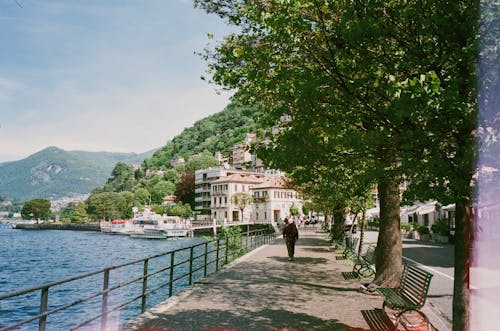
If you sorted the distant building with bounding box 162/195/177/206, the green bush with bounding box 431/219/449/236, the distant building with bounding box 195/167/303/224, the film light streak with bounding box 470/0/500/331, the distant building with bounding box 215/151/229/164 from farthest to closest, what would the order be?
the distant building with bounding box 215/151/229/164
the distant building with bounding box 162/195/177/206
the distant building with bounding box 195/167/303/224
the green bush with bounding box 431/219/449/236
the film light streak with bounding box 470/0/500/331

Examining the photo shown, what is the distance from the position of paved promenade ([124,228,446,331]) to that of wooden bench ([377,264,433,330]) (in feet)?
1.72

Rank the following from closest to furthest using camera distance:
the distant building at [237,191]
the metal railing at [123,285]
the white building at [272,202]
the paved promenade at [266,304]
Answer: the metal railing at [123,285] → the paved promenade at [266,304] → the white building at [272,202] → the distant building at [237,191]

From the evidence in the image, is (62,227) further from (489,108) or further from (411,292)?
(489,108)

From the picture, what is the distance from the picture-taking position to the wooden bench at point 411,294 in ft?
20.6

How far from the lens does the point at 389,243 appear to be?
36.0 ft

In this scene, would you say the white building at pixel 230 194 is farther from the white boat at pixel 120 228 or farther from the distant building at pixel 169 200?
the distant building at pixel 169 200

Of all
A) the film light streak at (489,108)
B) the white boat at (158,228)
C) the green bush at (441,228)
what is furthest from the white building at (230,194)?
the film light streak at (489,108)

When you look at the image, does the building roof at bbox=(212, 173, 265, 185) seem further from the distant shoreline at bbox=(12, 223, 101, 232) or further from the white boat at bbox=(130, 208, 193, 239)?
the distant shoreline at bbox=(12, 223, 101, 232)

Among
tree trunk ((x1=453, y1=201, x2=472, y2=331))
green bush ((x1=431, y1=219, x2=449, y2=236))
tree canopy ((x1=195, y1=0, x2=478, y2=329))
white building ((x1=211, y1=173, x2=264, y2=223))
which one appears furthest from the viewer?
white building ((x1=211, y1=173, x2=264, y2=223))

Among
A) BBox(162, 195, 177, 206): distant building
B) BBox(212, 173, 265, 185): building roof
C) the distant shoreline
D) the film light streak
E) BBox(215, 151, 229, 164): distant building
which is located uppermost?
BBox(215, 151, 229, 164): distant building

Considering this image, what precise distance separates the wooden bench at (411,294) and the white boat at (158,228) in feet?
286

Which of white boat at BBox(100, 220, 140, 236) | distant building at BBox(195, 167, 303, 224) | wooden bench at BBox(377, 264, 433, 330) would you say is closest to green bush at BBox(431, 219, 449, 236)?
wooden bench at BBox(377, 264, 433, 330)

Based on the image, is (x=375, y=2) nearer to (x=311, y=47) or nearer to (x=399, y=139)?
(x=311, y=47)

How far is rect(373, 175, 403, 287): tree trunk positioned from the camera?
10.7 metres
